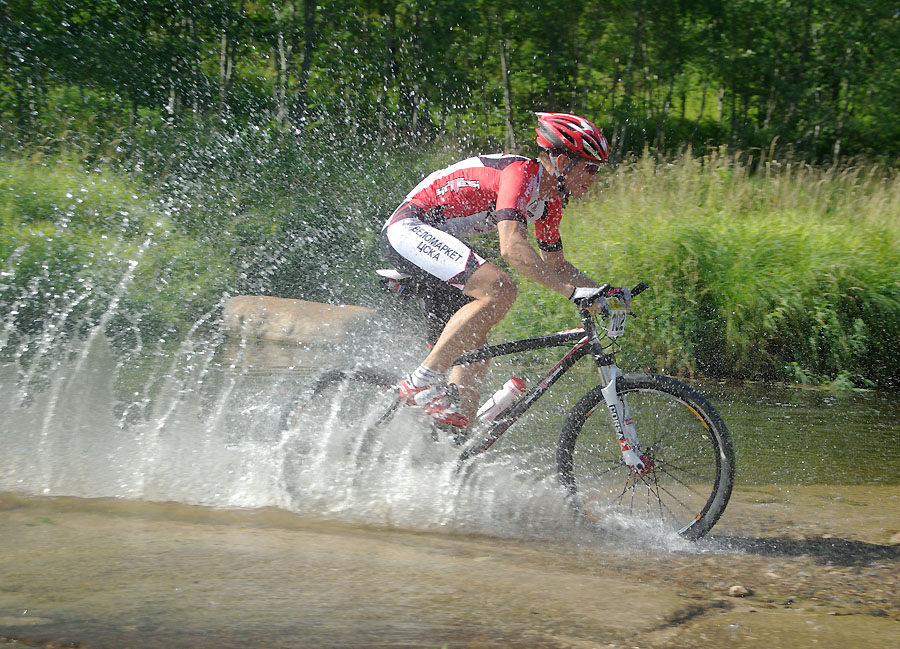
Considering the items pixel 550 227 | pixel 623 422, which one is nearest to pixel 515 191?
pixel 550 227

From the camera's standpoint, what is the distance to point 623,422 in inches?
183

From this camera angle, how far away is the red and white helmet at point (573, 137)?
4637 millimetres

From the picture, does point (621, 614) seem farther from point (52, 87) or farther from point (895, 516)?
point (52, 87)

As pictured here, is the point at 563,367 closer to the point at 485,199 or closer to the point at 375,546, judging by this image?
the point at 485,199

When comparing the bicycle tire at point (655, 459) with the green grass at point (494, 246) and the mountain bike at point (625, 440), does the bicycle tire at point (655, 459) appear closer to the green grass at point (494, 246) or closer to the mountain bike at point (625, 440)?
the mountain bike at point (625, 440)

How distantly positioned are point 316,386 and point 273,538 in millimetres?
1291

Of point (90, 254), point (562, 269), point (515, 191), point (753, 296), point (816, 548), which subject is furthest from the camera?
point (90, 254)

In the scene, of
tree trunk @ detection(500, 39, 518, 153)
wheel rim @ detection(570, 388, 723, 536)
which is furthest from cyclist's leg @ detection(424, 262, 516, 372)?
tree trunk @ detection(500, 39, 518, 153)

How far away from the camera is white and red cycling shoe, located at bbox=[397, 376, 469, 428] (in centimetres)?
481

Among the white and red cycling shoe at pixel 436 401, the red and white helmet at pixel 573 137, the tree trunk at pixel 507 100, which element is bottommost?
the white and red cycling shoe at pixel 436 401

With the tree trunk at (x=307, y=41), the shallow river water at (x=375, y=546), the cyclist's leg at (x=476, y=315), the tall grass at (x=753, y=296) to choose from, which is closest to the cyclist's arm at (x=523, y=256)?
the cyclist's leg at (x=476, y=315)

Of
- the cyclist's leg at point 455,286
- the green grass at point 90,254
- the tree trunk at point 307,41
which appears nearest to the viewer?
the cyclist's leg at point 455,286

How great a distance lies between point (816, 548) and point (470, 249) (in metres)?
2.20

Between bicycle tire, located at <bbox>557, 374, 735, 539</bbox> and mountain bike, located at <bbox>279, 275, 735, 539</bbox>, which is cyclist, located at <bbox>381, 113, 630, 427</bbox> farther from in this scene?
bicycle tire, located at <bbox>557, 374, 735, 539</bbox>
